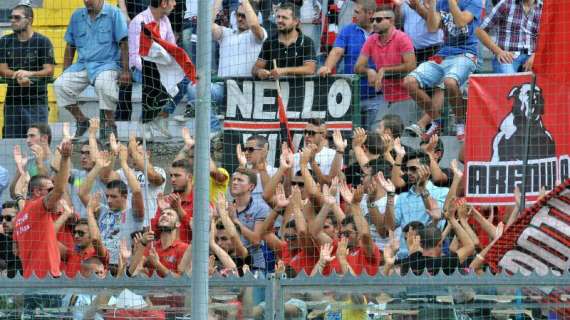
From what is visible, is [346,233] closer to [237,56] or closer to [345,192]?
[345,192]

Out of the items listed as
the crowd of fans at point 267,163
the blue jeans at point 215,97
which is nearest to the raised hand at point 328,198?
the crowd of fans at point 267,163

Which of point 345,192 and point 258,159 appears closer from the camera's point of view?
point 345,192

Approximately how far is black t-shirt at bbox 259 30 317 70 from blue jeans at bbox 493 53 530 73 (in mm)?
1346

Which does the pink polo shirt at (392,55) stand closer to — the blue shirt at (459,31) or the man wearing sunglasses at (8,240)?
the blue shirt at (459,31)

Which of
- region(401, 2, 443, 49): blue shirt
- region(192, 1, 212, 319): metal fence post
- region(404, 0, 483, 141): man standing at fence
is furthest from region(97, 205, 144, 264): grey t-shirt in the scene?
region(192, 1, 212, 319): metal fence post

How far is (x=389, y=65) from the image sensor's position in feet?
36.2

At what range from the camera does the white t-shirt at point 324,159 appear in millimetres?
10438

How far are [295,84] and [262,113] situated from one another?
0.35 metres

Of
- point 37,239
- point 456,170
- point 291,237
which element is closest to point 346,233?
point 291,237

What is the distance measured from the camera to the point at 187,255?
9.16 meters

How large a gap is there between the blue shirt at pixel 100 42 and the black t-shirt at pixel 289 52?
42.6 inches

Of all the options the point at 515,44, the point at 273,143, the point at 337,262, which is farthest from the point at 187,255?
the point at 515,44

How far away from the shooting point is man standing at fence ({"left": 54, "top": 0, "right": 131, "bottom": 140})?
11133mm

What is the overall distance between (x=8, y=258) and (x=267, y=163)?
2.06m
